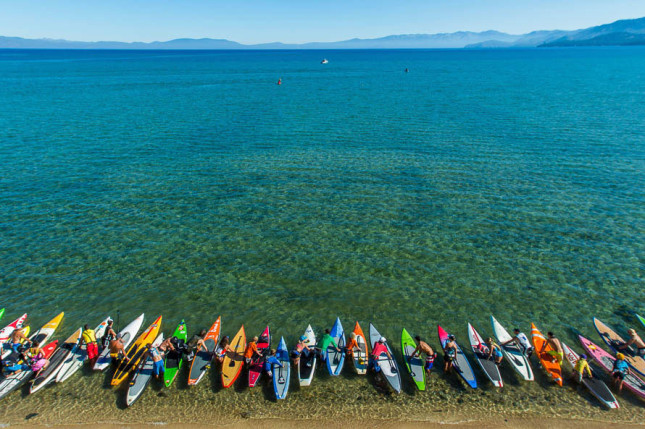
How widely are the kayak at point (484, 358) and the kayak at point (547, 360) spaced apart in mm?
2208

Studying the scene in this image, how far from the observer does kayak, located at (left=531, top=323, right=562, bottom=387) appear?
56.3 feet

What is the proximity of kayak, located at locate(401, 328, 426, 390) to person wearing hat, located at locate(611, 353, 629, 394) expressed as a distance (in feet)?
27.4

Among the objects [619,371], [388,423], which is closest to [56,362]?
[388,423]

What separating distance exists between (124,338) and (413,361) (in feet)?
49.1

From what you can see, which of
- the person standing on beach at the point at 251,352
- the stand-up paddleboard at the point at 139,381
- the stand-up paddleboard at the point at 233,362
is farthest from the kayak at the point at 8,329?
the person standing on beach at the point at 251,352

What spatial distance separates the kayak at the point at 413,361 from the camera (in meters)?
17.1

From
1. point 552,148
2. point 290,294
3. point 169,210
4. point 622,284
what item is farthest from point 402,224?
A: point 552,148

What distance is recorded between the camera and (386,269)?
83.5 ft

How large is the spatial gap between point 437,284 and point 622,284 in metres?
11.5

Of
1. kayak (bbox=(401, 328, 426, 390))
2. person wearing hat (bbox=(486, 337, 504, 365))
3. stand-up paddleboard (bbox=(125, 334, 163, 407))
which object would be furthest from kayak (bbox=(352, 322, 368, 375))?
stand-up paddleboard (bbox=(125, 334, 163, 407))

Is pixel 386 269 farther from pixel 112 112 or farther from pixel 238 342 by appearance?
pixel 112 112

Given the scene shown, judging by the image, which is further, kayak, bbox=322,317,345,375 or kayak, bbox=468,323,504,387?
kayak, bbox=322,317,345,375

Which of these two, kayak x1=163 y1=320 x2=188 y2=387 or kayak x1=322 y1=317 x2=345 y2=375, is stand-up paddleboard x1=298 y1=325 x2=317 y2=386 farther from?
kayak x1=163 y1=320 x2=188 y2=387

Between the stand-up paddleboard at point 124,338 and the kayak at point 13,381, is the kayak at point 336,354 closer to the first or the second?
the stand-up paddleboard at point 124,338
